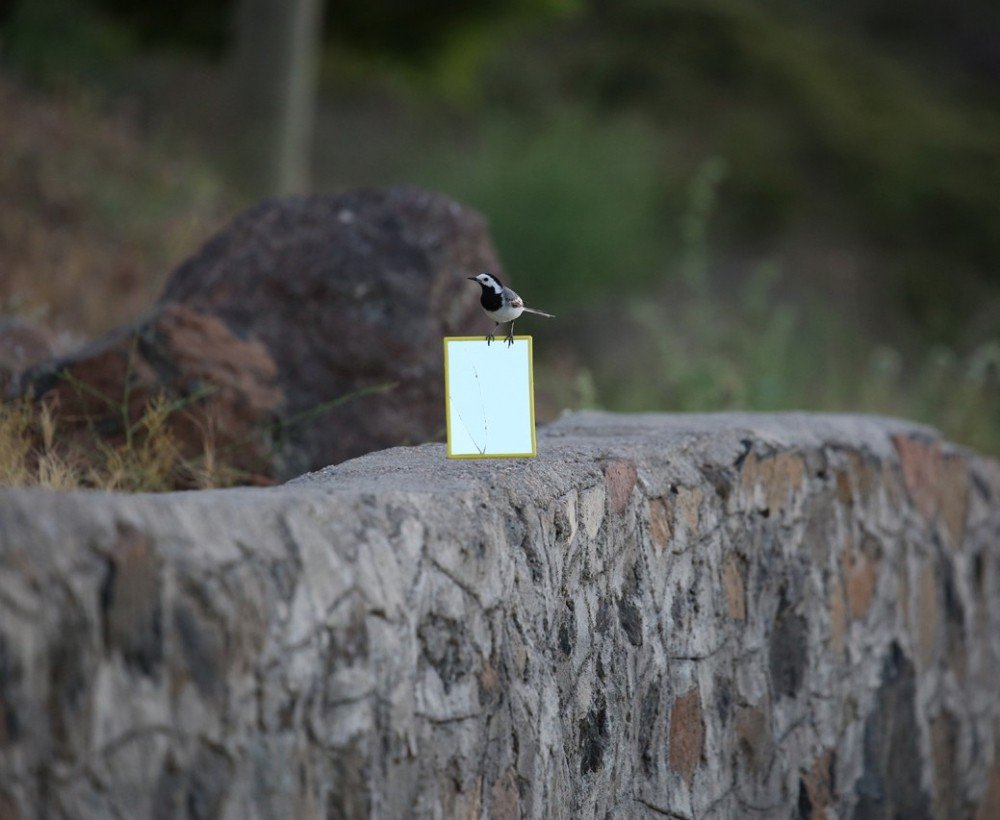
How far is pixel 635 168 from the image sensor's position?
9828mm

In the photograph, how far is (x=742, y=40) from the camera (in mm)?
15641

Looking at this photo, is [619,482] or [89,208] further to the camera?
[89,208]

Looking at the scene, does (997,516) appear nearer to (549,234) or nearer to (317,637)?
(317,637)

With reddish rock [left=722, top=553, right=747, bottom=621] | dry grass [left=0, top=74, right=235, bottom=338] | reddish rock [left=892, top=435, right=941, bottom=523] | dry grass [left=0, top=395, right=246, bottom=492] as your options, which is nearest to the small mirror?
dry grass [left=0, top=395, right=246, bottom=492]

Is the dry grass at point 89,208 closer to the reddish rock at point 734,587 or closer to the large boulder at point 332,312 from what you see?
the large boulder at point 332,312

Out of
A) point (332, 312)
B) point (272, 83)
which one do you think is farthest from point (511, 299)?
point (272, 83)

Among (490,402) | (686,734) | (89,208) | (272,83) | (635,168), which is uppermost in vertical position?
(272,83)

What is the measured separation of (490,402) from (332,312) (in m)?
1.49

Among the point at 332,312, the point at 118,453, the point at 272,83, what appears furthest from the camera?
the point at 272,83

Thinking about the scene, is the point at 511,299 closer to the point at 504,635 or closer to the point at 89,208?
the point at 504,635

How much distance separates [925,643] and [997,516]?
93 cm

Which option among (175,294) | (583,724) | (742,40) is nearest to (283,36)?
(175,294)

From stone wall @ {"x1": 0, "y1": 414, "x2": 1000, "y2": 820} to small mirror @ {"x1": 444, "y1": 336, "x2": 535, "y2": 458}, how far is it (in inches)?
2.5

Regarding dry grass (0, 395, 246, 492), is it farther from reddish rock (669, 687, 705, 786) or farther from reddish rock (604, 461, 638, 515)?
reddish rock (669, 687, 705, 786)
